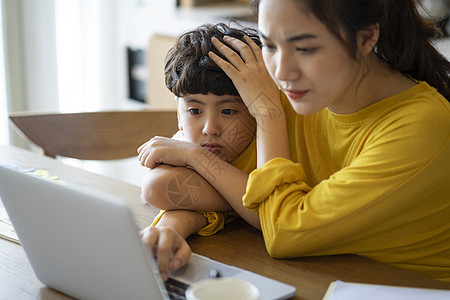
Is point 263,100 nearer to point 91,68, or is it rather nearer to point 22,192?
point 22,192

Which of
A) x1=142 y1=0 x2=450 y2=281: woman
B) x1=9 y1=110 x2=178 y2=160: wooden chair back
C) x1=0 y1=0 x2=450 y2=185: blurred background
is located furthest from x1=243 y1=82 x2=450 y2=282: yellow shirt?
x1=0 y1=0 x2=450 y2=185: blurred background

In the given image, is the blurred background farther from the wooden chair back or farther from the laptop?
the laptop

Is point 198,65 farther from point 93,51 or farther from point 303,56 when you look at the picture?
point 93,51

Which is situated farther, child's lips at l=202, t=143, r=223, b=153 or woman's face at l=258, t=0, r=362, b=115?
child's lips at l=202, t=143, r=223, b=153

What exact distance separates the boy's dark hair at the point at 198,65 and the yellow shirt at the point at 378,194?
0.64ft

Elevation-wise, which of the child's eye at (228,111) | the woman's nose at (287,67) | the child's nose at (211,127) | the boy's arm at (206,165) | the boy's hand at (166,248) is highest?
the woman's nose at (287,67)

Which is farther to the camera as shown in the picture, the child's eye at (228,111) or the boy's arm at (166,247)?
the child's eye at (228,111)

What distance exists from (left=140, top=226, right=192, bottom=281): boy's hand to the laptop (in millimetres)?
19

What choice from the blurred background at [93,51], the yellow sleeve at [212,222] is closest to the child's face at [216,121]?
the yellow sleeve at [212,222]

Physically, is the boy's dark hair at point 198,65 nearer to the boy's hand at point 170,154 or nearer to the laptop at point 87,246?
the boy's hand at point 170,154

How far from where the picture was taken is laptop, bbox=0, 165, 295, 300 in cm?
74

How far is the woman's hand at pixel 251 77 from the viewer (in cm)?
107

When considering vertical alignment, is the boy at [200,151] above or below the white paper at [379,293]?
above

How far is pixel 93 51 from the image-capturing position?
130 inches
